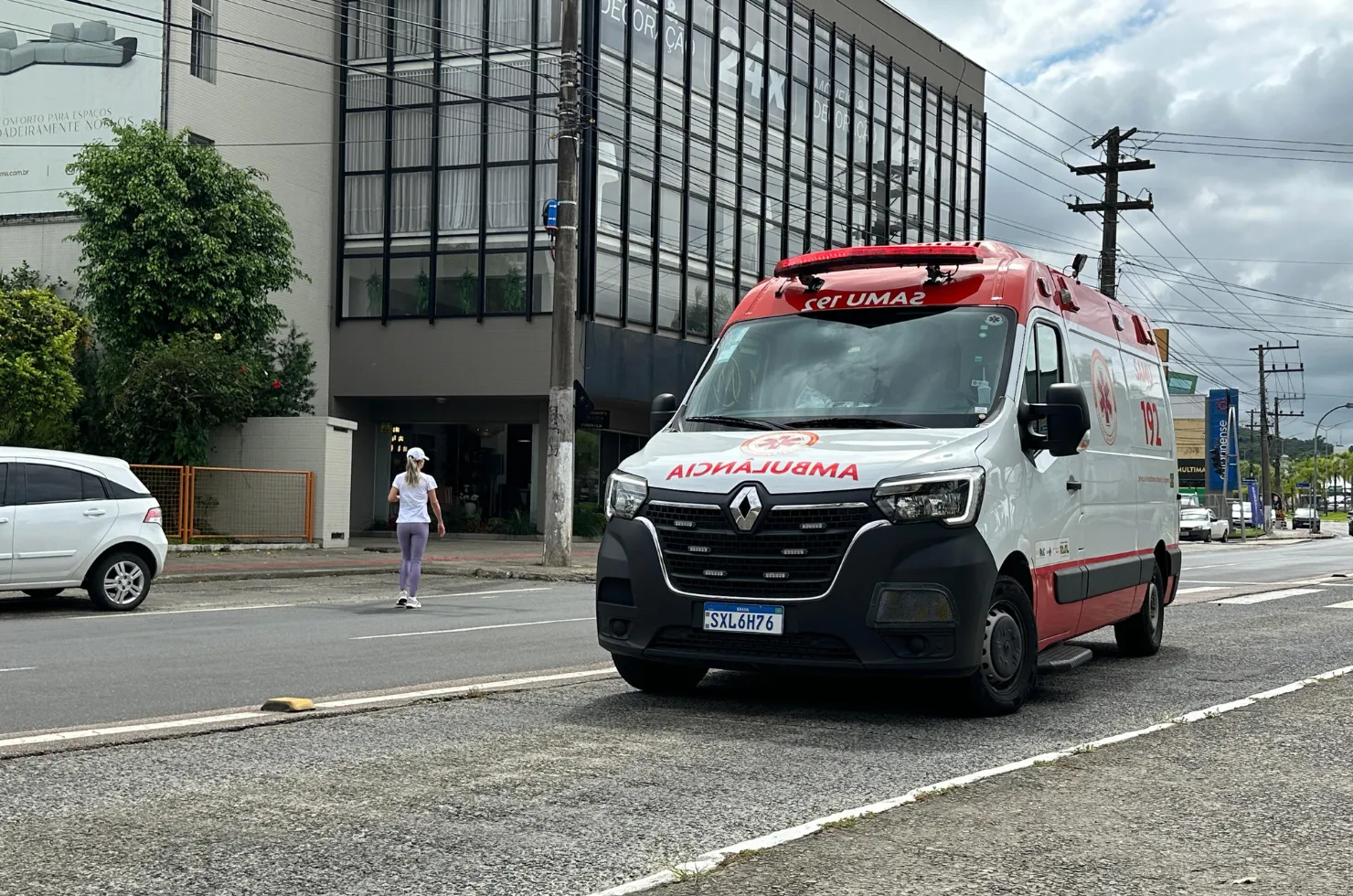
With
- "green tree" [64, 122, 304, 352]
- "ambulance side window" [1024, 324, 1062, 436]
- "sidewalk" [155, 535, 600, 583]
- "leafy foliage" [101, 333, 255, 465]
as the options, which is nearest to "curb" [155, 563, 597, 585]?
"sidewalk" [155, 535, 600, 583]

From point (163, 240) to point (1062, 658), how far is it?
25150 mm

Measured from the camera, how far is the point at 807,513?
7.20 meters

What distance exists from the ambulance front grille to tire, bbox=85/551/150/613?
9.98 m

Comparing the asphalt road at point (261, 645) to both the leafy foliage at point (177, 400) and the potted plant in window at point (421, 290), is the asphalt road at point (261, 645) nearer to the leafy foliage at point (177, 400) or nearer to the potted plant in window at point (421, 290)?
the leafy foliage at point (177, 400)

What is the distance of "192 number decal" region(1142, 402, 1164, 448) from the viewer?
35.6ft

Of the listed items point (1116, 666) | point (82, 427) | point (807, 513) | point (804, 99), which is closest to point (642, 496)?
point (807, 513)

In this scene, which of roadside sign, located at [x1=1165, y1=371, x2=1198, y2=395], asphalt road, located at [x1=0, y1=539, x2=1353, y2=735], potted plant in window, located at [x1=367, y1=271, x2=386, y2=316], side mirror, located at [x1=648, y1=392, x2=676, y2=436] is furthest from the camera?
roadside sign, located at [x1=1165, y1=371, x2=1198, y2=395]

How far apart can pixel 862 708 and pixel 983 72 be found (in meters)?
51.6

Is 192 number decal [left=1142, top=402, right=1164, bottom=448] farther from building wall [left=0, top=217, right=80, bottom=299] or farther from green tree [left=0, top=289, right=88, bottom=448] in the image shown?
building wall [left=0, top=217, right=80, bottom=299]

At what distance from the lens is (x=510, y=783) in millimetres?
5844

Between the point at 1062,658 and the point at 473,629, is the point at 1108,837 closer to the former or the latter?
the point at 1062,658

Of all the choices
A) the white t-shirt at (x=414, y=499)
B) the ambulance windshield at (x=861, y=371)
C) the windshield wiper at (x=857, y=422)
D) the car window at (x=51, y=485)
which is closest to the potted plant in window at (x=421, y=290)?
the white t-shirt at (x=414, y=499)

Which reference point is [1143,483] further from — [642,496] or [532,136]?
[532,136]

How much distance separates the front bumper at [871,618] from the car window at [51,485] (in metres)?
10.0
